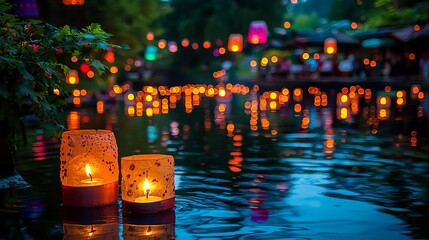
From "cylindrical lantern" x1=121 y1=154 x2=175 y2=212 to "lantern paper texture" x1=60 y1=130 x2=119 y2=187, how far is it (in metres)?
0.42

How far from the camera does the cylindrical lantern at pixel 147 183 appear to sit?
6.52 meters

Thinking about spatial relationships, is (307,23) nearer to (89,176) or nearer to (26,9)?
(26,9)

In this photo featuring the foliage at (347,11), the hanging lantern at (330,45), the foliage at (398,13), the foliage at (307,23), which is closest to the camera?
the foliage at (398,13)

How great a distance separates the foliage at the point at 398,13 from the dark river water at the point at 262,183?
13.6 m

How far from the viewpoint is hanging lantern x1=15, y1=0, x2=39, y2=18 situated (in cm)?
1136

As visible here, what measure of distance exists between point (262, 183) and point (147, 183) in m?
2.39

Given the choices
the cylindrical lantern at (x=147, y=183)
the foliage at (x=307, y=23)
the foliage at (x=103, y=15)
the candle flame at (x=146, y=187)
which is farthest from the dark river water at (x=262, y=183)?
the foliage at (x=307, y=23)

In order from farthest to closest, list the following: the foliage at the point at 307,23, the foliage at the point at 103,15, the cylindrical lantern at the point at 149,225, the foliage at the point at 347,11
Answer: the foliage at the point at 307,23 → the foliage at the point at 347,11 → the foliage at the point at 103,15 → the cylindrical lantern at the point at 149,225

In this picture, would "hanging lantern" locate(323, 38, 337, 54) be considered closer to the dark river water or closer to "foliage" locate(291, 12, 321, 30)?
the dark river water

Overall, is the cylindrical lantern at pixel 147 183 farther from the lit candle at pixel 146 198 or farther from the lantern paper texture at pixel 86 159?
the lantern paper texture at pixel 86 159

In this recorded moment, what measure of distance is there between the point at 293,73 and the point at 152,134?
29917 mm

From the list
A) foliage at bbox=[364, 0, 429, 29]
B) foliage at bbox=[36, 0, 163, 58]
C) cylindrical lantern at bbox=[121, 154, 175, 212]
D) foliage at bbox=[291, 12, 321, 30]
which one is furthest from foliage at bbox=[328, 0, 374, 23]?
cylindrical lantern at bbox=[121, 154, 175, 212]

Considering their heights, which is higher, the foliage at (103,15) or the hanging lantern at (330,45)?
the foliage at (103,15)

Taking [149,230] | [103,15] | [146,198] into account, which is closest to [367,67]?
A: [103,15]
